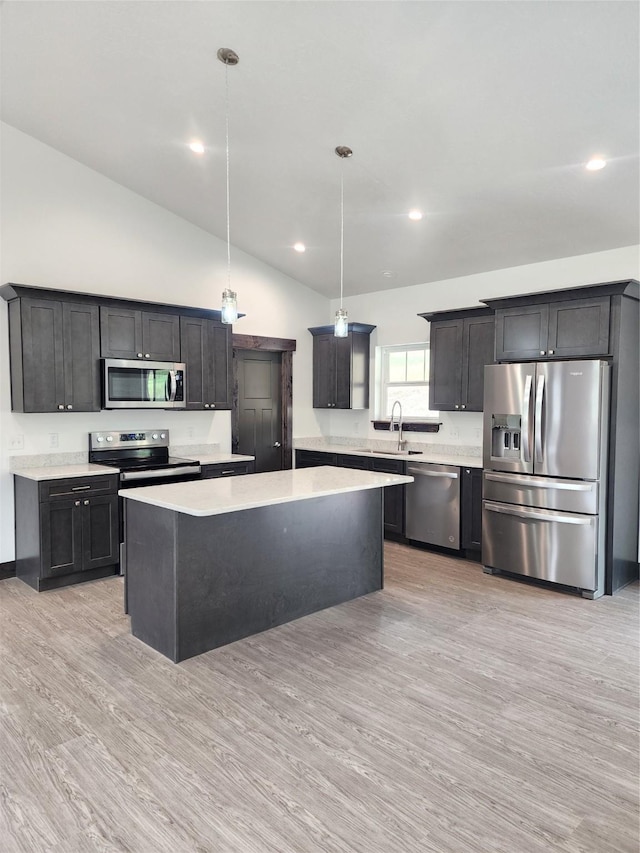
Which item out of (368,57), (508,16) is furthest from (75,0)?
(508,16)

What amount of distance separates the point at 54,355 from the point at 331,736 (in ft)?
12.1

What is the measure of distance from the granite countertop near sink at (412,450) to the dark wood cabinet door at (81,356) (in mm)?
2758

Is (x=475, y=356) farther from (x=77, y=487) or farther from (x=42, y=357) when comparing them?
(x=42, y=357)

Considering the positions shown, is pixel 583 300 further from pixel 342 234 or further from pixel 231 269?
pixel 231 269

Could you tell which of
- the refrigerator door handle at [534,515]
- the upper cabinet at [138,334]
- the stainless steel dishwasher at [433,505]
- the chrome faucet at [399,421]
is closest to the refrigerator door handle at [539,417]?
the refrigerator door handle at [534,515]

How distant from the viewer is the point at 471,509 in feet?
17.4

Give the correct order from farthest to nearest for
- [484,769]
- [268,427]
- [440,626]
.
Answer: [268,427]
[440,626]
[484,769]

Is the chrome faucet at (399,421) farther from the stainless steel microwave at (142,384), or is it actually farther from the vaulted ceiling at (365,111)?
the stainless steel microwave at (142,384)

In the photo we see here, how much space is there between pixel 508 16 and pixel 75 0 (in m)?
2.38

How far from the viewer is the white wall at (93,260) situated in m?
4.77

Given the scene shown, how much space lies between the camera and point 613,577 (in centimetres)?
453

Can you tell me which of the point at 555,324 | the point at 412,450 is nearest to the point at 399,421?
the point at 412,450

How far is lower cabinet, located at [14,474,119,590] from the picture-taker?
4.44 metres

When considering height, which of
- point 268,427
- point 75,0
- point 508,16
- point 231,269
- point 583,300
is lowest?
point 268,427
